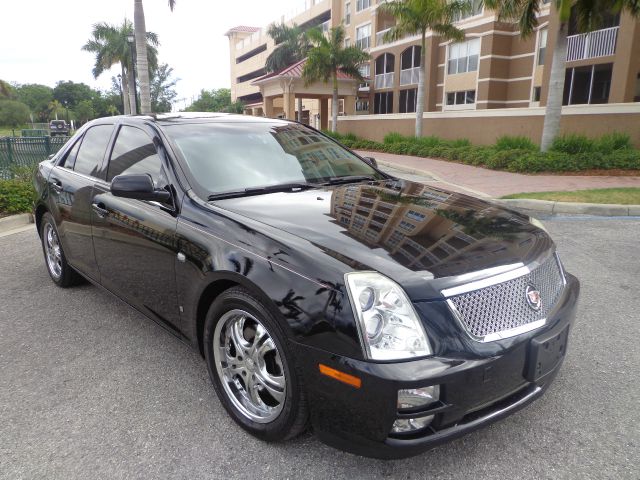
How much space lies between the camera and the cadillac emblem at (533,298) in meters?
2.31

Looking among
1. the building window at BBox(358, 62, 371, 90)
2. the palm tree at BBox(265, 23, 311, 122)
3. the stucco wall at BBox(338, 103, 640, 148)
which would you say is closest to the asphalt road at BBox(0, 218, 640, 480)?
the stucco wall at BBox(338, 103, 640, 148)

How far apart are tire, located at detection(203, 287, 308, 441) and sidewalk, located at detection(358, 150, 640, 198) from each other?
8.76 meters

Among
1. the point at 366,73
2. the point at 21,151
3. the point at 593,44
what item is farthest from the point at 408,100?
the point at 21,151

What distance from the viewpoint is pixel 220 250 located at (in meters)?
2.59

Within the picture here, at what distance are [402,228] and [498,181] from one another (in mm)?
10945

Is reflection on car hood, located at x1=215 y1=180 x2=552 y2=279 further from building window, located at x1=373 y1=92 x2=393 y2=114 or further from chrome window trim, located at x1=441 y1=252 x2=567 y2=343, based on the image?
building window, located at x1=373 y1=92 x2=393 y2=114

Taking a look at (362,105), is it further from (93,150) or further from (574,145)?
(93,150)

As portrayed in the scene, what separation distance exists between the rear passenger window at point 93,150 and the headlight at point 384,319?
2.83 m

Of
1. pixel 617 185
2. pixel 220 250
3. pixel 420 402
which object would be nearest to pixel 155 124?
pixel 220 250

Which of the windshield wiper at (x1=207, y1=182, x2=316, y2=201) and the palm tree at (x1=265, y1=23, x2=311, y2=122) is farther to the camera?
the palm tree at (x1=265, y1=23, x2=311, y2=122)

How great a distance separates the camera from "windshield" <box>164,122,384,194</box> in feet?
10.6

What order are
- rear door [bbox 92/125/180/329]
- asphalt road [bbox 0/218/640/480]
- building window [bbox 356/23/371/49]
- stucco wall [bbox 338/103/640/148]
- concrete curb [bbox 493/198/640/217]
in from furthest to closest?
building window [bbox 356/23/371/49] < stucco wall [bbox 338/103/640/148] < concrete curb [bbox 493/198/640/217] < rear door [bbox 92/125/180/329] < asphalt road [bbox 0/218/640/480]

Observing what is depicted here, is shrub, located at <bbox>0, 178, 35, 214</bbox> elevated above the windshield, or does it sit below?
below

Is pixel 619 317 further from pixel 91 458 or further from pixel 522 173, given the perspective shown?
pixel 522 173
